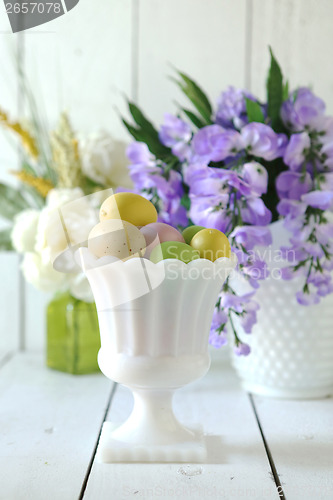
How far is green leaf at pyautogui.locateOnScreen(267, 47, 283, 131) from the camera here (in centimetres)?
80

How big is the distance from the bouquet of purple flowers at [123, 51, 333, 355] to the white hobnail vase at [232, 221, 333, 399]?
42 mm

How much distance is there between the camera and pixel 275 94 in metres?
0.80

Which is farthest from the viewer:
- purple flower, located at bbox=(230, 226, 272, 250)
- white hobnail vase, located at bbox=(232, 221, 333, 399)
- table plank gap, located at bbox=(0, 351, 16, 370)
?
table plank gap, located at bbox=(0, 351, 16, 370)

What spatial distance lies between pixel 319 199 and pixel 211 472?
1.15 feet

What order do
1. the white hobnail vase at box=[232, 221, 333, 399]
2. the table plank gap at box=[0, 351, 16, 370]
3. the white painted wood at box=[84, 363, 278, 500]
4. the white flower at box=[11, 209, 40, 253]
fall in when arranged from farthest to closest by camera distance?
1. the table plank gap at box=[0, 351, 16, 370]
2. the white flower at box=[11, 209, 40, 253]
3. the white hobnail vase at box=[232, 221, 333, 399]
4. the white painted wood at box=[84, 363, 278, 500]

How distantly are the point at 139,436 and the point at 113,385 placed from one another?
297 mm

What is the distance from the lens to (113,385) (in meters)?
0.93

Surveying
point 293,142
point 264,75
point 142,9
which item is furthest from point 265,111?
point 142,9

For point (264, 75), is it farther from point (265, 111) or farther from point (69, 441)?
point (69, 441)

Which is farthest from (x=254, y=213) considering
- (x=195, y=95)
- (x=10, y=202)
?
(x=10, y=202)

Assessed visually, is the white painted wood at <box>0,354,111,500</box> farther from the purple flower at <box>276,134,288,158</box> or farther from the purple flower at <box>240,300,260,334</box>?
the purple flower at <box>276,134,288,158</box>

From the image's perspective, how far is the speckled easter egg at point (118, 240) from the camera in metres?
0.59

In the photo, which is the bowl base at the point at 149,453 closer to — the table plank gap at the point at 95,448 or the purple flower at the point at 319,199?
the table plank gap at the point at 95,448

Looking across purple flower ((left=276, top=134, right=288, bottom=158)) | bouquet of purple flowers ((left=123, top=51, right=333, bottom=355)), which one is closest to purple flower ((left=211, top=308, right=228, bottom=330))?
bouquet of purple flowers ((left=123, top=51, right=333, bottom=355))
